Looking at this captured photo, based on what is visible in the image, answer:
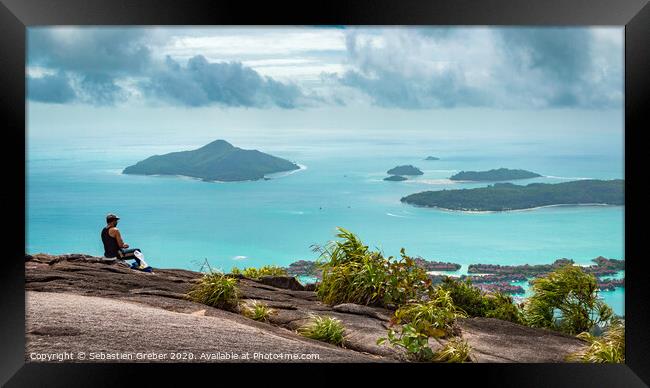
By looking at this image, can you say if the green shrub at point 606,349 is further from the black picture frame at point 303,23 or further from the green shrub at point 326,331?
the green shrub at point 326,331

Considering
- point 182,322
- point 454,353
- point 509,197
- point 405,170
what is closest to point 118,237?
point 182,322

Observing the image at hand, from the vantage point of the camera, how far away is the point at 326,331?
6.49 meters

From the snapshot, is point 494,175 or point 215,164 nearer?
point 494,175

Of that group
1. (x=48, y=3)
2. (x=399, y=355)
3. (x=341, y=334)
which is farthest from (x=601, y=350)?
(x=48, y=3)

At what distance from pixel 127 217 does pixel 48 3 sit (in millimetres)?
2506

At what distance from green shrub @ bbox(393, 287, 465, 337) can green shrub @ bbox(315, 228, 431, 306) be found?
224mm

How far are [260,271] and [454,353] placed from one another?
267 centimetres

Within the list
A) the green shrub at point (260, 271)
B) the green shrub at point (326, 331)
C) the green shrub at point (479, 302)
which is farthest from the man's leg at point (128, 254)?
the green shrub at point (479, 302)

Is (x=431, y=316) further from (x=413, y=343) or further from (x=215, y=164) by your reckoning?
(x=215, y=164)

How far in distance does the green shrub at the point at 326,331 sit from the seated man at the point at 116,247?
6.54ft

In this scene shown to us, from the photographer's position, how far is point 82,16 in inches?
218

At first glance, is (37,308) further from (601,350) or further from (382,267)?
(601,350)

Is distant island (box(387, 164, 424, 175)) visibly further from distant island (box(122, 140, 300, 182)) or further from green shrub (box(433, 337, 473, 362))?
green shrub (box(433, 337, 473, 362))

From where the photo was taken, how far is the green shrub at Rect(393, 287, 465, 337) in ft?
21.1
